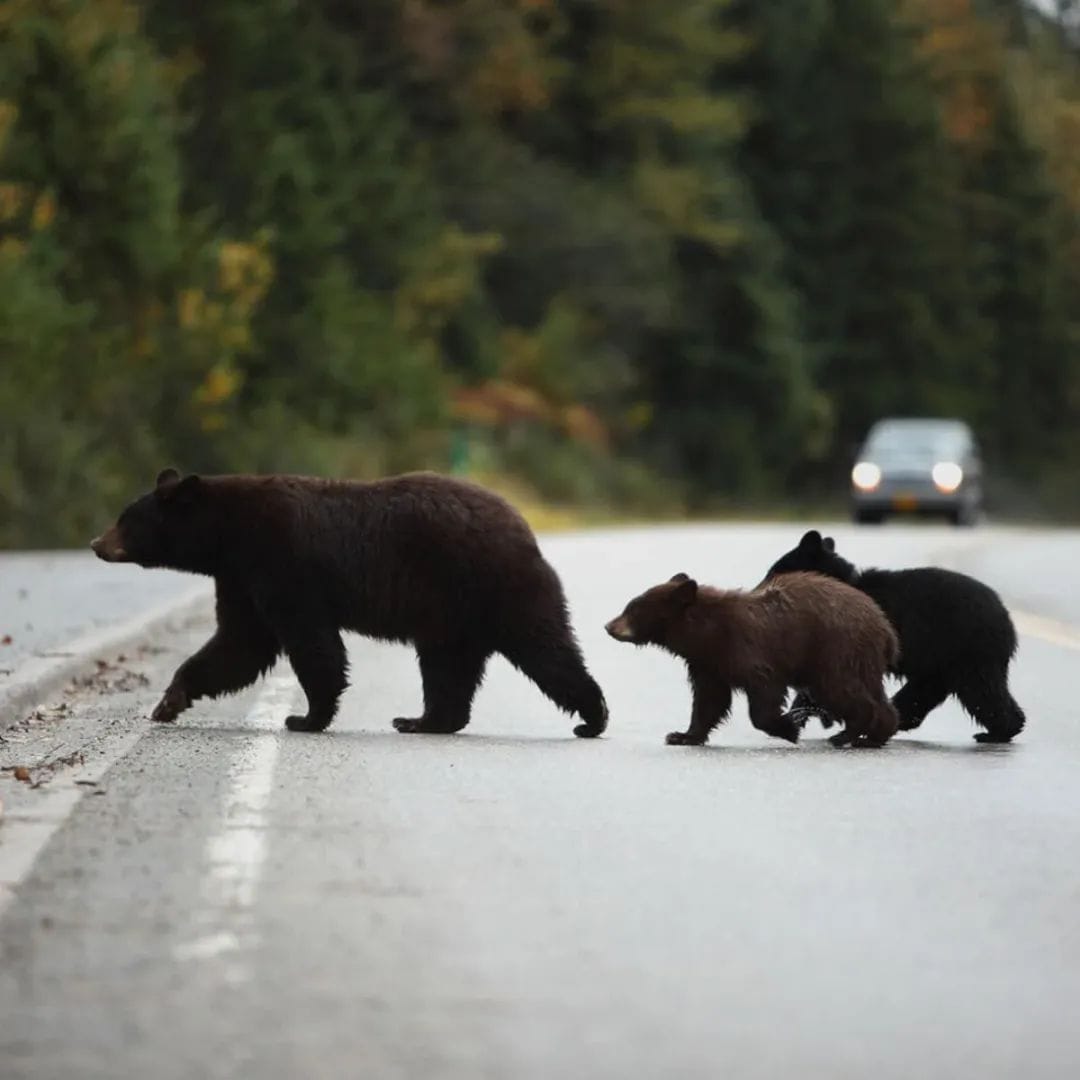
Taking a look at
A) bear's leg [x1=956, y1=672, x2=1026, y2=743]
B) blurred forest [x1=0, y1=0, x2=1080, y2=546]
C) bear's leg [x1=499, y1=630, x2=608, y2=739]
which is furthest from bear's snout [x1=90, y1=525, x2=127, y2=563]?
blurred forest [x1=0, y1=0, x2=1080, y2=546]

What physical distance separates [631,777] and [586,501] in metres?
44.5

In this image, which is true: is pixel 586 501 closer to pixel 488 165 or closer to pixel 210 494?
pixel 488 165

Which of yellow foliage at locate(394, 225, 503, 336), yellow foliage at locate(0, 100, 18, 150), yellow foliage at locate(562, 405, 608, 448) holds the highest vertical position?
yellow foliage at locate(0, 100, 18, 150)

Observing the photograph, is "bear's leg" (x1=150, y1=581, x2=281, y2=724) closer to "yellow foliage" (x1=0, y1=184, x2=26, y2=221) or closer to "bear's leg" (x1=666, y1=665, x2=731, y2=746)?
"bear's leg" (x1=666, y1=665, x2=731, y2=746)

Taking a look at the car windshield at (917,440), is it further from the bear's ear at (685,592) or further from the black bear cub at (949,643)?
the bear's ear at (685,592)

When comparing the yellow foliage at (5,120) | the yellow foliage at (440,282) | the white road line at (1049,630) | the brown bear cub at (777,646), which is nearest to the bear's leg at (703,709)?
the brown bear cub at (777,646)

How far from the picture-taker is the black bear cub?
13.1 metres

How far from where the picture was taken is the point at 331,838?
9.87 m

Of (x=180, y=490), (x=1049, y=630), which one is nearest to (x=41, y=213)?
(x=1049, y=630)

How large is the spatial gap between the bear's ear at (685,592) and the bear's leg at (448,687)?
967 mm

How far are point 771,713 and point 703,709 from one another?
0.31 meters

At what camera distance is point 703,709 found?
13.0 meters

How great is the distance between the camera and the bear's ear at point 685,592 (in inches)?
506

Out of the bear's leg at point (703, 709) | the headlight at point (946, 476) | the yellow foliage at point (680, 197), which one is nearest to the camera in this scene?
the bear's leg at point (703, 709)
